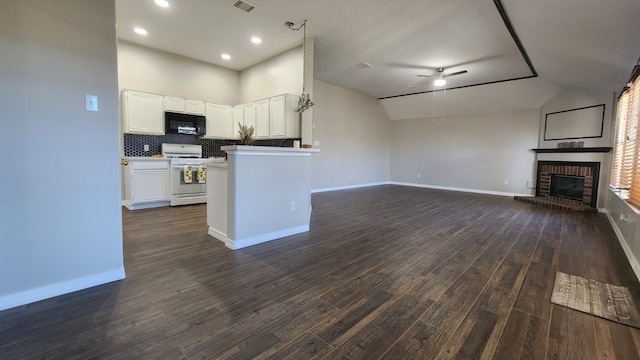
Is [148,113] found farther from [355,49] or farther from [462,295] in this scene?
[462,295]

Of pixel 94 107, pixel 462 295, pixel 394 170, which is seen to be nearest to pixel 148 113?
pixel 94 107

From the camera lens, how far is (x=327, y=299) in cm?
202

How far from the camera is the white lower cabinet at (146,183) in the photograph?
190 inches

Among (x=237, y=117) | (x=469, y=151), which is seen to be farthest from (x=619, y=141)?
(x=237, y=117)

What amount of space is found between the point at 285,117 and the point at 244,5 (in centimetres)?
181

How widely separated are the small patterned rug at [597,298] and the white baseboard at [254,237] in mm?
2652

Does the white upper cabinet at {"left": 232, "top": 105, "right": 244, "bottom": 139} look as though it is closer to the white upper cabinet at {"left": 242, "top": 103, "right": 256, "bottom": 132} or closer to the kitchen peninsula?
the white upper cabinet at {"left": 242, "top": 103, "right": 256, "bottom": 132}

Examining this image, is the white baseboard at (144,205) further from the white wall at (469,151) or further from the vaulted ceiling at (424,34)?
the white wall at (469,151)

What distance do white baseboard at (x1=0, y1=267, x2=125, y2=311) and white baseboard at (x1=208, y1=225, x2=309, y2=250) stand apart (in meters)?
1.03

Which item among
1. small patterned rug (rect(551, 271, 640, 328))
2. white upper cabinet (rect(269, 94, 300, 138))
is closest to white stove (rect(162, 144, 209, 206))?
white upper cabinet (rect(269, 94, 300, 138))

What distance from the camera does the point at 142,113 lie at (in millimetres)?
5074

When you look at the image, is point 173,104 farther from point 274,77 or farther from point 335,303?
point 335,303

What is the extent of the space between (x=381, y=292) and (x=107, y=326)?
1844 millimetres

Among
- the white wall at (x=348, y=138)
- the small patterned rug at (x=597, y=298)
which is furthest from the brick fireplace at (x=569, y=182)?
the small patterned rug at (x=597, y=298)
